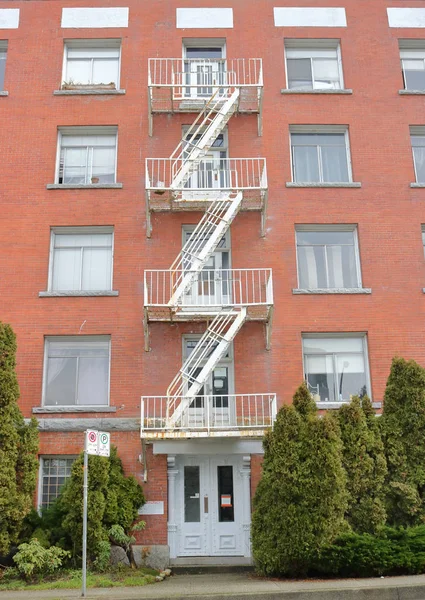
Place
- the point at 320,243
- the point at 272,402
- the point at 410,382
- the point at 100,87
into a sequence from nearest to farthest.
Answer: the point at 410,382 < the point at 272,402 < the point at 320,243 < the point at 100,87

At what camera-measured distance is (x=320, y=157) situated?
67.3ft

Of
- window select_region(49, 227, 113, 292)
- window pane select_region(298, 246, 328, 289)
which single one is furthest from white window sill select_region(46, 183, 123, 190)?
window pane select_region(298, 246, 328, 289)

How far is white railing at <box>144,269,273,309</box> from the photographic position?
1842cm

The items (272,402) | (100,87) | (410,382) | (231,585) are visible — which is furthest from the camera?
(100,87)

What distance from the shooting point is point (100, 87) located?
21000 millimetres

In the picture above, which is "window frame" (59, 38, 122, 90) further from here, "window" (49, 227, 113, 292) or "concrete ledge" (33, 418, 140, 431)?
"concrete ledge" (33, 418, 140, 431)

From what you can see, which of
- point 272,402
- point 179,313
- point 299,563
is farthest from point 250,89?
point 299,563

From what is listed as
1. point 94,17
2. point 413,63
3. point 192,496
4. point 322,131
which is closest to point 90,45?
point 94,17

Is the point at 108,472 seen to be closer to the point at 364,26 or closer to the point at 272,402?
the point at 272,402

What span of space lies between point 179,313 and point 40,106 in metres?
8.17

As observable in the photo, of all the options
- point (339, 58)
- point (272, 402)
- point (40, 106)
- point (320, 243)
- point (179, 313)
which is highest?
point (339, 58)

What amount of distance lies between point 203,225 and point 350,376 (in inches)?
230

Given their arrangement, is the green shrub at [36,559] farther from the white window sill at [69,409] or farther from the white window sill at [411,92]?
the white window sill at [411,92]

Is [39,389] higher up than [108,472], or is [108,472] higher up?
[39,389]
